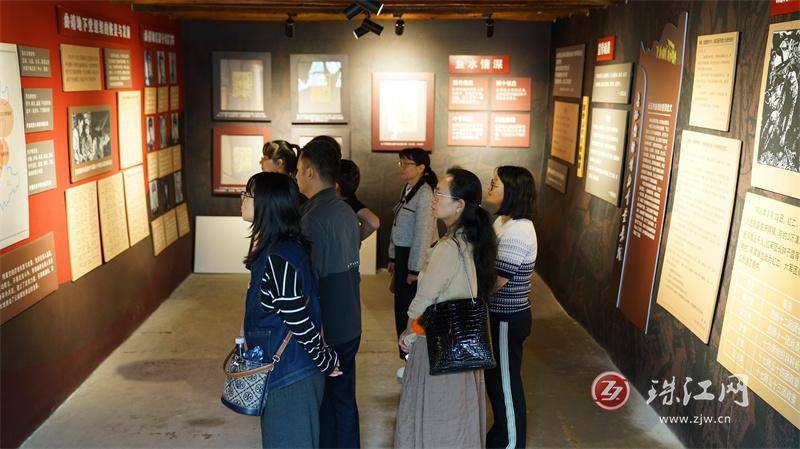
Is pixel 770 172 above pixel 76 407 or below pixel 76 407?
above

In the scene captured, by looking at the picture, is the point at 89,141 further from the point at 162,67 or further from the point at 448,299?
the point at 448,299

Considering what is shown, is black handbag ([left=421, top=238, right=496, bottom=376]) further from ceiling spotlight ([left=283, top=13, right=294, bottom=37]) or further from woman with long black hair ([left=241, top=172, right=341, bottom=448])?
ceiling spotlight ([left=283, top=13, right=294, bottom=37])

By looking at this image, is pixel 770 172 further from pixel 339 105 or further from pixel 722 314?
pixel 339 105

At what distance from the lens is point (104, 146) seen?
5.26 metres

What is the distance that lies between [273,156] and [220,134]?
9.54 feet

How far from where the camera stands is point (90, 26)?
5.00 meters

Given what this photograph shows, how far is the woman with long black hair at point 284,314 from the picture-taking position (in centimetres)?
275

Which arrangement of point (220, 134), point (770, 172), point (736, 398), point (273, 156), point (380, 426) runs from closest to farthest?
point (770, 172), point (736, 398), point (380, 426), point (273, 156), point (220, 134)

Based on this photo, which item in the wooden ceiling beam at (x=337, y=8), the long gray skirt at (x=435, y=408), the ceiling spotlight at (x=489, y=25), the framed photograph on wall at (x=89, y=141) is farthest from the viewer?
the ceiling spotlight at (x=489, y=25)

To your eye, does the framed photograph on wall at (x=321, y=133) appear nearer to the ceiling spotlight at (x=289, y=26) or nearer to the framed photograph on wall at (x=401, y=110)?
the framed photograph on wall at (x=401, y=110)

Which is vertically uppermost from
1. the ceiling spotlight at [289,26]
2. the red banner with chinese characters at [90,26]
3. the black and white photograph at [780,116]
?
the ceiling spotlight at [289,26]

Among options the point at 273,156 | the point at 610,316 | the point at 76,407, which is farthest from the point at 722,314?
the point at 76,407

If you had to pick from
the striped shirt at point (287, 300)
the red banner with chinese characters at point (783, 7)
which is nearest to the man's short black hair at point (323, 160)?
the striped shirt at point (287, 300)
